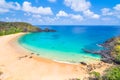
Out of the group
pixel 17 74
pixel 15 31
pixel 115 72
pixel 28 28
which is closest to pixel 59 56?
pixel 17 74

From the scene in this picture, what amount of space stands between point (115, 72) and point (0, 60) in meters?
27.2

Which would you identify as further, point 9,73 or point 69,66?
point 69,66

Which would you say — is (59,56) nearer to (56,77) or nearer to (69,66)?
(69,66)

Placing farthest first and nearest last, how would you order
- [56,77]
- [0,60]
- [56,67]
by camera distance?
[0,60] < [56,67] < [56,77]

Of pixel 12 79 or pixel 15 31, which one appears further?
pixel 15 31

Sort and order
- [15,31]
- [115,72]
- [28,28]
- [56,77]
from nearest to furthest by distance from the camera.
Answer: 1. [115,72]
2. [56,77]
3. [15,31]
4. [28,28]

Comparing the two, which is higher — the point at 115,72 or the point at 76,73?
the point at 115,72

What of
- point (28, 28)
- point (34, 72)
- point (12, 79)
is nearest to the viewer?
point (12, 79)

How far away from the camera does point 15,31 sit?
126312 mm

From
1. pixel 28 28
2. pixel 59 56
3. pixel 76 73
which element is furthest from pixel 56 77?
pixel 28 28

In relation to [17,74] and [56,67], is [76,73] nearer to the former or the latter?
[56,67]

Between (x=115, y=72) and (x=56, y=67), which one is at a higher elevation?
(x=115, y=72)

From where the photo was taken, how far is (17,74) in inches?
1209

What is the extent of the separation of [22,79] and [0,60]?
14832 millimetres
